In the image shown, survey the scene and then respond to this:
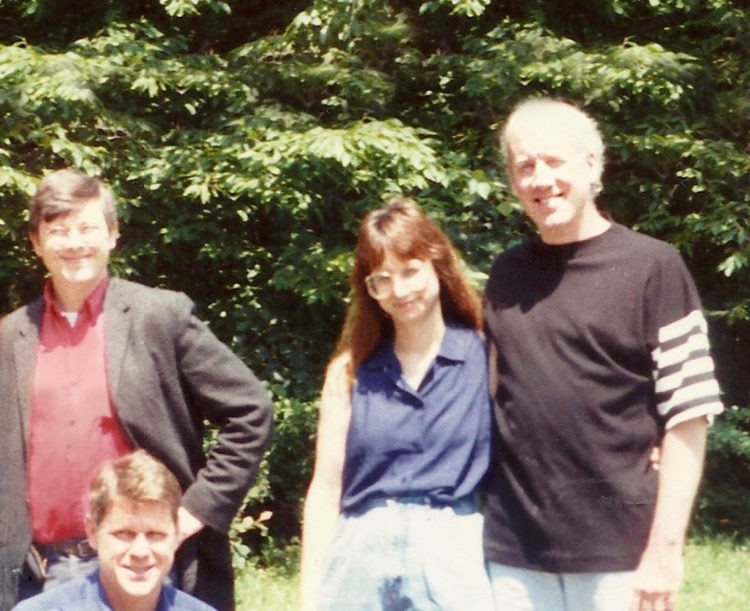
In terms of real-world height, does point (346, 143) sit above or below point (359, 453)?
above

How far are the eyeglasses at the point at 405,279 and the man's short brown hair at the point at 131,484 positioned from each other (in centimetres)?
67

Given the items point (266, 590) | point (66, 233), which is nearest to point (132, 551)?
point (66, 233)

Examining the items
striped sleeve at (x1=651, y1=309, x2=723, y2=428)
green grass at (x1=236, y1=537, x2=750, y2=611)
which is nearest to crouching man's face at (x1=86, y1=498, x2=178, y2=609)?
striped sleeve at (x1=651, y1=309, x2=723, y2=428)

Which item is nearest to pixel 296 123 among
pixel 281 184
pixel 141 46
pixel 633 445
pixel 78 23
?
pixel 281 184

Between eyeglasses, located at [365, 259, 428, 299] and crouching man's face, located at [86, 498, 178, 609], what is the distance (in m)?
0.73

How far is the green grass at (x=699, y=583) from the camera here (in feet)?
20.5

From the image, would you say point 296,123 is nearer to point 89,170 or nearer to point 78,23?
point 89,170

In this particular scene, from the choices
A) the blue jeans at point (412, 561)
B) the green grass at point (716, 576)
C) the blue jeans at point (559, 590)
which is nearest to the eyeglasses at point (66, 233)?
the blue jeans at point (412, 561)

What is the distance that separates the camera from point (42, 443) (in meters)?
2.81

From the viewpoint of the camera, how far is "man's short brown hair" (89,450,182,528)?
2658mm

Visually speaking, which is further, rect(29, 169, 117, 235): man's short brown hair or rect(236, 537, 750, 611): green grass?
rect(236, 537, 750, 611): green grass

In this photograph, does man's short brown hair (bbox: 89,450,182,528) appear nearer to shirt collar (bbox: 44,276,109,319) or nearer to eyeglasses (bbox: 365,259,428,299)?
shirt collar (bbox: 44,276,109,319)

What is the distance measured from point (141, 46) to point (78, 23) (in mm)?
920

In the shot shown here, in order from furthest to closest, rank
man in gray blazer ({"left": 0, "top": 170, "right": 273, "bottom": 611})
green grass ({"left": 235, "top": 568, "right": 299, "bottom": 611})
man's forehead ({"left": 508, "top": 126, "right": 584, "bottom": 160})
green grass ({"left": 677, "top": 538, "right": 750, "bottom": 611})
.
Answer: green grass ({"left": 235, "top": 568, "right": 299, "bottom": 611}), green grass ({"left": 677, "top": 538, "right": 750, "bottom": 611}), man in gray blazer ({"left": 0, "top": 170, "right": 273, "bottom": 611}), man's forehead ({"left": 508, "top": 126, "right": 584, "bottom": 160})
